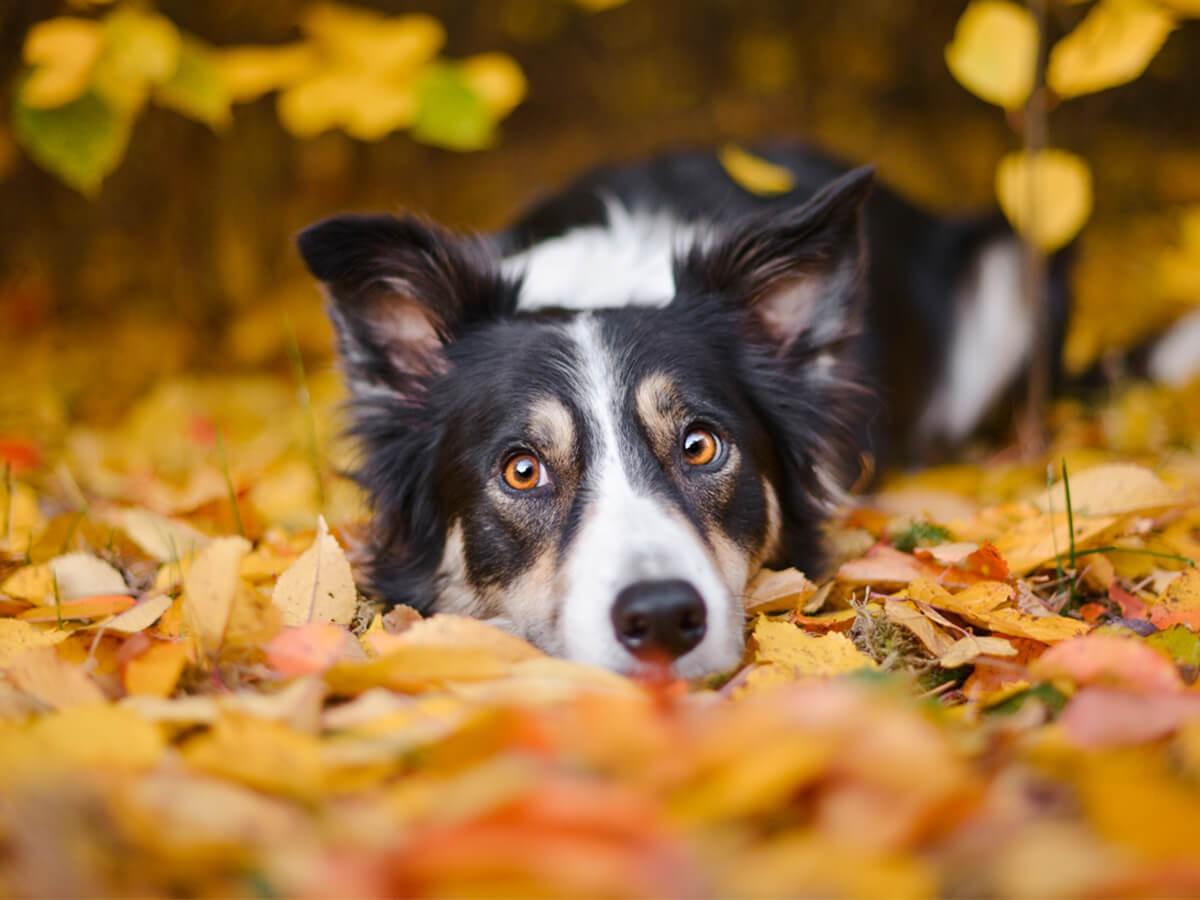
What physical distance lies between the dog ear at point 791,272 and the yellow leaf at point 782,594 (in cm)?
84

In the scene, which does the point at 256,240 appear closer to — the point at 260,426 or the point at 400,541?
the point at 260,426

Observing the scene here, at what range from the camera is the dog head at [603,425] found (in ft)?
8.09

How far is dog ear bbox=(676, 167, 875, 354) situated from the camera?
10.5 feet

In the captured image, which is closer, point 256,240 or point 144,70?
point 144,70

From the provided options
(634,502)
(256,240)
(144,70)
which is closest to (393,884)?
(634,502)

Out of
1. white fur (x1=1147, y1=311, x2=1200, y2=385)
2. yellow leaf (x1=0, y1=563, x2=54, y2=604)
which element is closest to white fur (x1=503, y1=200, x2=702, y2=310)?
yellow leaf (x1=0, y1=563, x2=54, y2=604)

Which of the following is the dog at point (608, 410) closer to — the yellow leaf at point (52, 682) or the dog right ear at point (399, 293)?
the dog right ear at point (399, 293)

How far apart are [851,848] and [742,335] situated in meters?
2.15

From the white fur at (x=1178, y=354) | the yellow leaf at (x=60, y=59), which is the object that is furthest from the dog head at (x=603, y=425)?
the white fur at (x=1178, y=354)

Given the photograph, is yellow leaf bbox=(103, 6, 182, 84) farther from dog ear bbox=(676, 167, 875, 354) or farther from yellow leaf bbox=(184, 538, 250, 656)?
yellow leaf bbox=(184, 538, 250, 656)

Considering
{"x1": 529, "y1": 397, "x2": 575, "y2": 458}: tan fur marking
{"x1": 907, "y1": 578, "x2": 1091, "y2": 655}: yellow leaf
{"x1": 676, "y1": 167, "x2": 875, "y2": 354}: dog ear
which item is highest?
{"x1": 676, "y1": 167, "x2": 875, "y2": 354}: dog ear

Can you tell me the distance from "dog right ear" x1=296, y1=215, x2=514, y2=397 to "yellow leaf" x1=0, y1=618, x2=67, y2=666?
44.5 inches

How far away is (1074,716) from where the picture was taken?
1.69 meters

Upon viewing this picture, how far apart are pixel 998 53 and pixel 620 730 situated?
281cm
